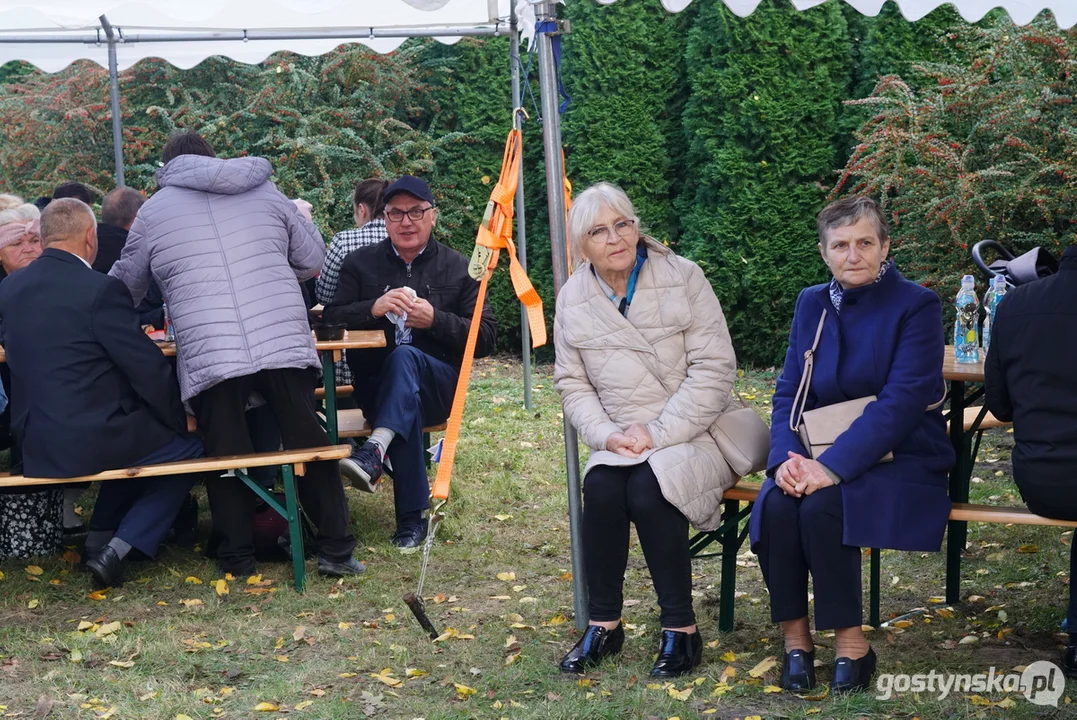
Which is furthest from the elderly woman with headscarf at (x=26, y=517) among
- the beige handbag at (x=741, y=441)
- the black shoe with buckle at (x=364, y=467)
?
the beige handbag at (x=741, y=441)

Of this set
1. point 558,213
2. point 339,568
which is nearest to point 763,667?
point 558,213

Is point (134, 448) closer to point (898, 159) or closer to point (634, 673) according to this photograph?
point (634, 673)

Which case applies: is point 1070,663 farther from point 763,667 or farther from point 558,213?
point 558,213

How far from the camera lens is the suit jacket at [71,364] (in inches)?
183

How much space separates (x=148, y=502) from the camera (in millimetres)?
4973

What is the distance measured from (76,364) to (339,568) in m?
1.34

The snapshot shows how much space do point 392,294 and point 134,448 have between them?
1318mm

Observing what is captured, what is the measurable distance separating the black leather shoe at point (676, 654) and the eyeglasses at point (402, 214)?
8.25ft

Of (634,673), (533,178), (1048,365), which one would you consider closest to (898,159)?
(533,178)

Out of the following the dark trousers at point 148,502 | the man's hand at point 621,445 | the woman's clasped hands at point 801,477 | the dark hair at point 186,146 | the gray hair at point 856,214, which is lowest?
the dark trousers at point 148,502

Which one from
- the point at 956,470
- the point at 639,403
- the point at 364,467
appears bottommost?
the point at 364,467

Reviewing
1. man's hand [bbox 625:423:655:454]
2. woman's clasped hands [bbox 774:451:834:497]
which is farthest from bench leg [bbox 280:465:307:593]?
woman's clasped hands [bbox 774:451:834:497]

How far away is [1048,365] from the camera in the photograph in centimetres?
346

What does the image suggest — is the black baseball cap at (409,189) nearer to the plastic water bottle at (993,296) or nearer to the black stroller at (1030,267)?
the plastic water bottle at (993,296)
